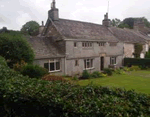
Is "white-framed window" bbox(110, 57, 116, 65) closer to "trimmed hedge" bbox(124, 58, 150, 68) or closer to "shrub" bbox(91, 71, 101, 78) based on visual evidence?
"trimmed hedge" bbox(124, 58, 150, 68)

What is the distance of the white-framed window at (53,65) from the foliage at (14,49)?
11.0ft

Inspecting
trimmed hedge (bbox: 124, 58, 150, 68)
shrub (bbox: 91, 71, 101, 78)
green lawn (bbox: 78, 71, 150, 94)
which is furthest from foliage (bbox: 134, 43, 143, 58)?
shrub (bbox: 91, 71, 101, 78)

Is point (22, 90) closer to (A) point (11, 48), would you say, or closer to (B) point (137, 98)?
(B) point (137, 98)

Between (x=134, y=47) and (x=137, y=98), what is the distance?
1128 inches

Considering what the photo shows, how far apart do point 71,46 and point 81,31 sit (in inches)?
159

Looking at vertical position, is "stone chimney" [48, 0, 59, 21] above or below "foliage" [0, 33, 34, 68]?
above

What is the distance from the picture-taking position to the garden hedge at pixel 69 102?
380 cm

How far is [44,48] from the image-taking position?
18.3m

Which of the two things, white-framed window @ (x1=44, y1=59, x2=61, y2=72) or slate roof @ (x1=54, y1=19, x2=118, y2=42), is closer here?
white-framed window @ (x1=44, y1=59, x2=61, y2=72)

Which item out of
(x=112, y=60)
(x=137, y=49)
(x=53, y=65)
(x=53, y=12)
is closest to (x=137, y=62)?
(x=112, y=60)

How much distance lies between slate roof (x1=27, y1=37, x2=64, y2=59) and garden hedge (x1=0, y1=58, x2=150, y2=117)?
11.1 metres

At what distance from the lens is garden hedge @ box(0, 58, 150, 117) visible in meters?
3.80

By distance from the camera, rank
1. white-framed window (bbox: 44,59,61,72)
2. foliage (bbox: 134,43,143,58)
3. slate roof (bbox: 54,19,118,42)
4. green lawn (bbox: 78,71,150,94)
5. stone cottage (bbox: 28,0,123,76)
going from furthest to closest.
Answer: foliage (bbox: 134,43,143,58)
slate roof (bbox: 54,19,118,42)
stone cottage (bbox: 28,0,123,76)
white-framed window (bbox: 44,59,61,72)
green lawn (bbox: 78,71,150,94)

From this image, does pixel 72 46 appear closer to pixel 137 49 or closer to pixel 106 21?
pixel 106 21
